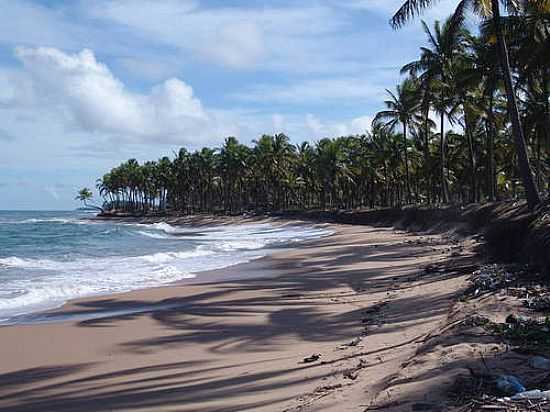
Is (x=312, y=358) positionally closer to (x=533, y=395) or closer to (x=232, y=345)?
(x=232, y=345)

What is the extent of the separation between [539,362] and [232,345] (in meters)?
4.99

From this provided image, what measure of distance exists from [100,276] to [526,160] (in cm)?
1359

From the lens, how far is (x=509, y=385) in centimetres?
458

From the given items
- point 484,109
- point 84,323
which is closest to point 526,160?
point 84,323

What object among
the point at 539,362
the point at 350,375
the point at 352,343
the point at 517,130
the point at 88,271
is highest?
the point at 517,130

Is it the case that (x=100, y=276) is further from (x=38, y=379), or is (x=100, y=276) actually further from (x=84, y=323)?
(x=38, y=379)

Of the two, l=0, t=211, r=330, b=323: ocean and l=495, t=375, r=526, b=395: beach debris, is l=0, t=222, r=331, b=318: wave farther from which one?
l=495, t=375, r=526, b=395: beach debris

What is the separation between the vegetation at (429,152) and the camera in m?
22.4

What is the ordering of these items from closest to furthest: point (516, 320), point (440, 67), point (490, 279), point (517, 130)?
1. point (516, 320)
2. point (490, 279)
3. point (517, 130)
4. point (440, 67)

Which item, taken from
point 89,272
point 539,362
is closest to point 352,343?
point 539,362

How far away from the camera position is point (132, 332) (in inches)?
411

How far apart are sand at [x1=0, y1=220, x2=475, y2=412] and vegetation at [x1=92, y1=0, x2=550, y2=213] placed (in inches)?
302

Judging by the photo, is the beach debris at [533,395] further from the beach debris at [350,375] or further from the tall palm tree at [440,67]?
the tall palm tree at [440,67]

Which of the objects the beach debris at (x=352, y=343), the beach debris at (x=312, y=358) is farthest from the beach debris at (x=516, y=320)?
the beach debris at (x=312, y=358)
